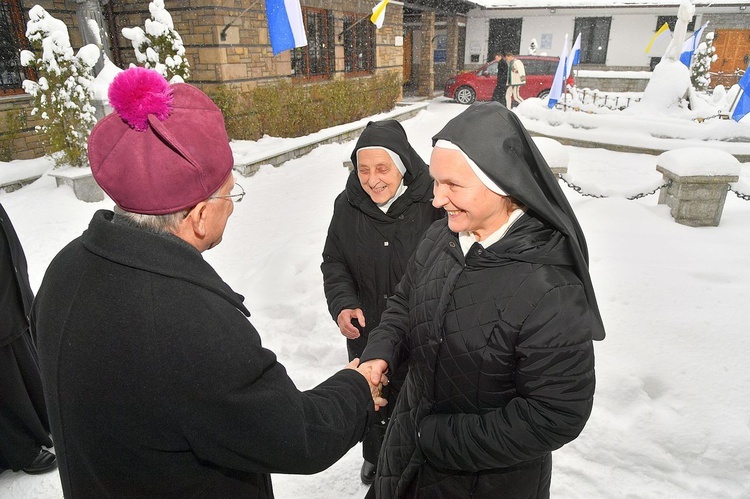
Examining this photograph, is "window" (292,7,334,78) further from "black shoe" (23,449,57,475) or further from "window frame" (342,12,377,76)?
"black shoe" (23,449,57,475)

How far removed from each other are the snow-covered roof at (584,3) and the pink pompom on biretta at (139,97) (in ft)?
82.7

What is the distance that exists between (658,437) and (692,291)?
1982 millimetres

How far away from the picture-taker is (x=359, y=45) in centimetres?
1508

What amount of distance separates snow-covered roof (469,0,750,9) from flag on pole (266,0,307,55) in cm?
1817

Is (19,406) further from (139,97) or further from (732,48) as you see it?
(732,48)

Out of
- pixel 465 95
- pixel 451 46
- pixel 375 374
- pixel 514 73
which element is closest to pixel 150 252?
pixel 375 374

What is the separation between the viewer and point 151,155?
110cm

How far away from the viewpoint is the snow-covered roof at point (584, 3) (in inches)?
886

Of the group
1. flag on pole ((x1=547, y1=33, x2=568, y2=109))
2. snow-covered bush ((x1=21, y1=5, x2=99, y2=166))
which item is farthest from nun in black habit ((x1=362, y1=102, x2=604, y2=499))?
flag on pole ((x1=547, y1=33, x2=568, y2=109))

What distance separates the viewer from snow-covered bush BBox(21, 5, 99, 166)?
6281 mm

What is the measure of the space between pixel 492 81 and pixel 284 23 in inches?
493

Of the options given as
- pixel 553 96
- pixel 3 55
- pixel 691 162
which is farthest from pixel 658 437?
pixel 3 55

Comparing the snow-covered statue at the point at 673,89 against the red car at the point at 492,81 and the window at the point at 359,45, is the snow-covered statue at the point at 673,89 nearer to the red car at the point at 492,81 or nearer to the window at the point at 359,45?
the red car at the point at 492,81

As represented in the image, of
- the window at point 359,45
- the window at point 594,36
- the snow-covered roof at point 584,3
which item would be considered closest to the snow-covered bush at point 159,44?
the window at point 359,45
